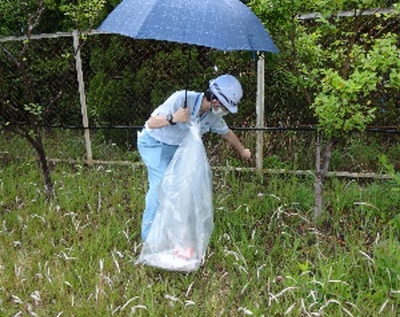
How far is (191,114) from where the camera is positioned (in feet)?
9.70

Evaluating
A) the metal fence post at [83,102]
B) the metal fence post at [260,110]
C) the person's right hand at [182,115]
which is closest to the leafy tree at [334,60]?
the metal fence post at [260,110]

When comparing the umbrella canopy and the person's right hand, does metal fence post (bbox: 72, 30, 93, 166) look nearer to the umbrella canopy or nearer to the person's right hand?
the umbrella canopy

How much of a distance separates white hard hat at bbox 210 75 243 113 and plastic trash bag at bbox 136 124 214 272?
0.93ft

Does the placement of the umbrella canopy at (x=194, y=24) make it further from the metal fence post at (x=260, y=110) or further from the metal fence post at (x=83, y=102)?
the metal fence post at (x=83, y=102)

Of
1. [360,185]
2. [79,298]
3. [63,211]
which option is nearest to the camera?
[79,298]

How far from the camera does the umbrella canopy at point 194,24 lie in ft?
8.23

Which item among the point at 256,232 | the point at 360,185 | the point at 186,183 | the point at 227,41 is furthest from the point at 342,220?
the point at 227,41

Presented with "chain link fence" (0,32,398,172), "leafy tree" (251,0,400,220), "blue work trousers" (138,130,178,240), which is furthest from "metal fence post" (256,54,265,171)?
"blue work trousers" (138,130,178,240)

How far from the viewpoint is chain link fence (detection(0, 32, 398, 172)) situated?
4.46 metres

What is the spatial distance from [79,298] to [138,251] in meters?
0.56

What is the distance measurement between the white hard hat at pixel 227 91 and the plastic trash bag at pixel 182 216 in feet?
0.93

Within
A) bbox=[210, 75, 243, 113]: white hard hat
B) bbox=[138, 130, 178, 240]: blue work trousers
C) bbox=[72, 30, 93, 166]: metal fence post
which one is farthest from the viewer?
bbox=[72, 30, 93, 166]: metal fence post

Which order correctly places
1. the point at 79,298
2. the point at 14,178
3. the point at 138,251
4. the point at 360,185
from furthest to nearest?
the point at 14,178 < the point at 360,185 < the point at 138,251 < the point at 79,298

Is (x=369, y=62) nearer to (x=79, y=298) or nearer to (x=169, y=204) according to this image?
(x=169, y=204)
